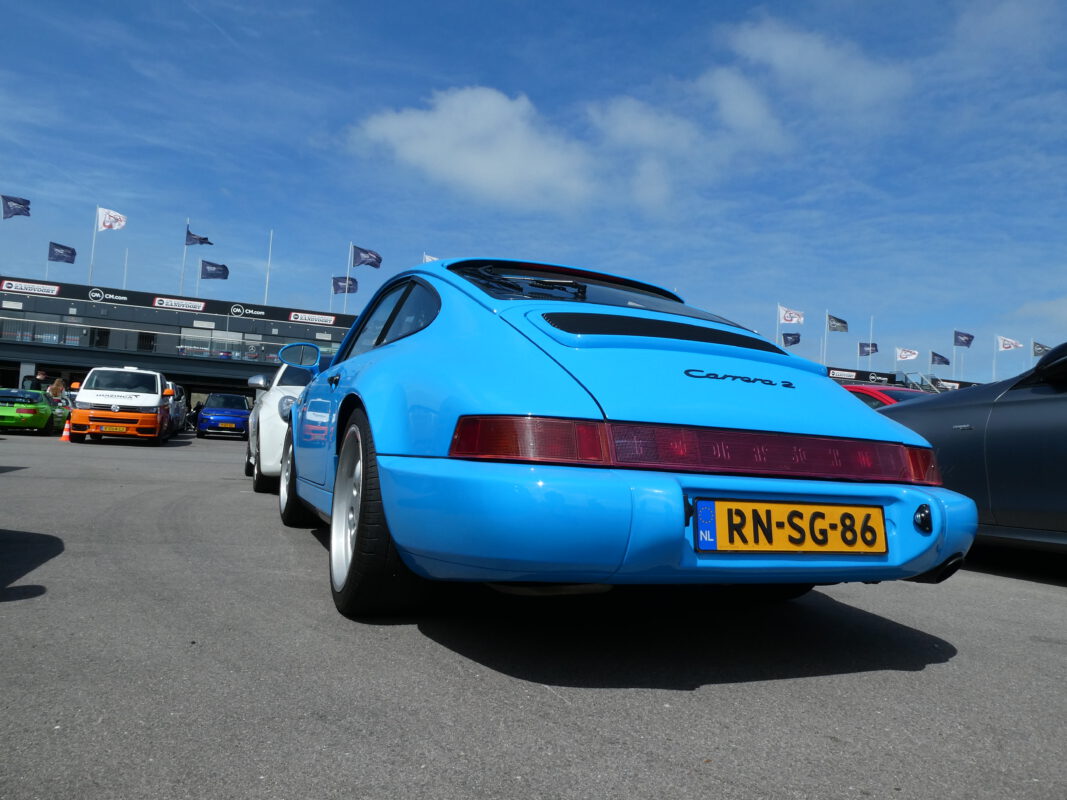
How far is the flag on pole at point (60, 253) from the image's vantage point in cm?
5112

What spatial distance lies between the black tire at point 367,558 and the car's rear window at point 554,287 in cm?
74

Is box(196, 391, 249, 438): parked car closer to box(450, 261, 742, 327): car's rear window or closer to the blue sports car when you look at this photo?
box(450, 261, 742, 327): car's rear window

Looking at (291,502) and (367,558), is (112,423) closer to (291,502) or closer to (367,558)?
(291,502)

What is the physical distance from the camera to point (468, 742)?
75.7 inches

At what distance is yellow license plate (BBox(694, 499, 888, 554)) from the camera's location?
232 cm

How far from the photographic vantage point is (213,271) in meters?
54.0

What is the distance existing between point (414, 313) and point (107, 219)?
50.4 m

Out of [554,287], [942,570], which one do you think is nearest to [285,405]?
[554,287]

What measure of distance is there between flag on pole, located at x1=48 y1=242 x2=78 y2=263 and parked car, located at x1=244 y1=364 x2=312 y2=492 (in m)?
50.9

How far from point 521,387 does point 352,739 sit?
1014mm

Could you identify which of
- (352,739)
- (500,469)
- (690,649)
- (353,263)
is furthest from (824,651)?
(353,263)

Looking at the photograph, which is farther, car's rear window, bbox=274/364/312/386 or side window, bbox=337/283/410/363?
car's rear window, bbox=274/364/312/386

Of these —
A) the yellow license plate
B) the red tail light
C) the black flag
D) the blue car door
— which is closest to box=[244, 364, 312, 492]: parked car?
the blue car door

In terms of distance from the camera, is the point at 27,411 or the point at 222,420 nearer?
the point at 27,411
